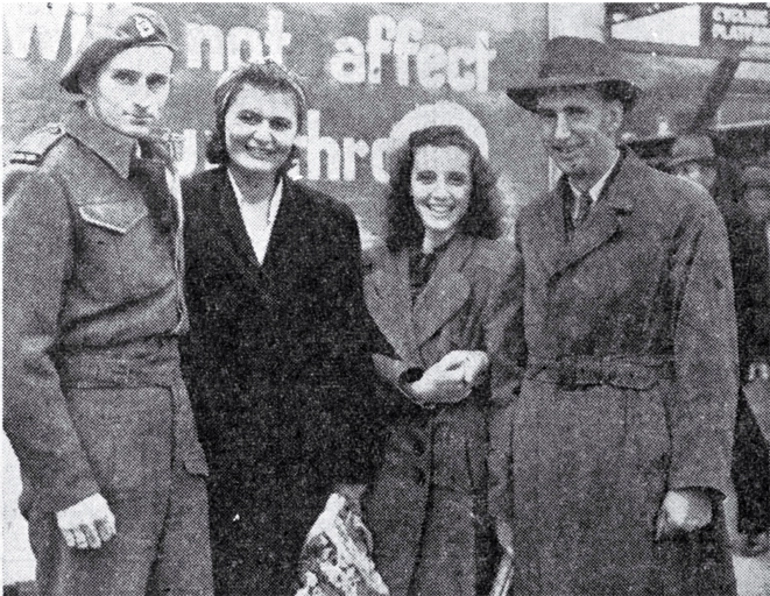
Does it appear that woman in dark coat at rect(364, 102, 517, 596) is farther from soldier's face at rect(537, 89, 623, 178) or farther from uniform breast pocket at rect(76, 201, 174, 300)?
uniform breast pocket at rect(76, 201, 174, 300)

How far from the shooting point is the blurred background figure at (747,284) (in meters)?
2.88

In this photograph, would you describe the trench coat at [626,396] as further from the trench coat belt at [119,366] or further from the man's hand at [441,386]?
the trench coat belt at [119,366]

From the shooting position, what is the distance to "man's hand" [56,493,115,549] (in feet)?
5.39

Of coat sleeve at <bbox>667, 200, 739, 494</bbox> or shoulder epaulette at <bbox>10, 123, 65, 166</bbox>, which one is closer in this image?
shoulder epaulette at <bbox>10, 123, 65, 166</bbox>

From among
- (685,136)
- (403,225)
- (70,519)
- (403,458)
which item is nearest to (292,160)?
(403,225)

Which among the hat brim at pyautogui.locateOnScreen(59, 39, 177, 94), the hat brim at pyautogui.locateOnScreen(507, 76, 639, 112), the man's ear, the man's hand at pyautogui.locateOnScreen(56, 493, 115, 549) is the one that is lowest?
the man's hand at pyautogui.locateOnScreen(56, 493, 115, 549)

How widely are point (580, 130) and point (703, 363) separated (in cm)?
50

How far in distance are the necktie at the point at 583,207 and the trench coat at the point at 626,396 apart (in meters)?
0.03

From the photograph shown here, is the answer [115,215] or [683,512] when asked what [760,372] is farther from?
[115,215]

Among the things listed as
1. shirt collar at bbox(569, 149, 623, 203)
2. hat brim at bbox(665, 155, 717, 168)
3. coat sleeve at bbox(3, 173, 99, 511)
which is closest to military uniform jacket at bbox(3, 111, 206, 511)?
coat sleeve at bbox(3, 173, 99, 511)

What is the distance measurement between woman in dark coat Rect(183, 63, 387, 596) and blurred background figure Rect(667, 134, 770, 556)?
51.7 inches

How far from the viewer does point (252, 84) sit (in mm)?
1979

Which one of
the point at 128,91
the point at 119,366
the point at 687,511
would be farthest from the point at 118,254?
the point at 687,511

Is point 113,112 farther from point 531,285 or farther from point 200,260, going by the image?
point 531,285
